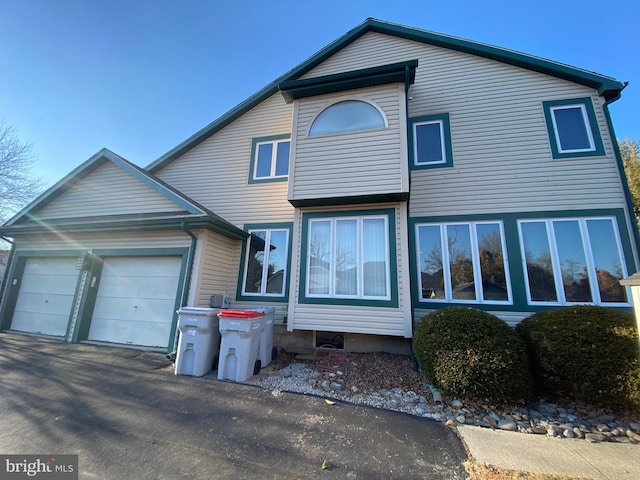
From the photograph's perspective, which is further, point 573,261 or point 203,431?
point 573,261

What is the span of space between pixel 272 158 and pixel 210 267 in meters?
3.97

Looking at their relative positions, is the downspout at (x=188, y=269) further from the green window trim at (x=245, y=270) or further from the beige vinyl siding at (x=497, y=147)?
the beige vinyl siding at (x=497, y=147)

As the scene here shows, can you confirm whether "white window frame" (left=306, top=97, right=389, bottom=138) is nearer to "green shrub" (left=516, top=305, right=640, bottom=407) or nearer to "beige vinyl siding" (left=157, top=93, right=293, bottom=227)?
"beige vinyl siding" (left=157, top=93, right=293, bottom=227)

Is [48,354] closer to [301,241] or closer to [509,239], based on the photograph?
[301,241]

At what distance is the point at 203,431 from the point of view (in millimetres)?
3283

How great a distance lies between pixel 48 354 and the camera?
20.2 ft

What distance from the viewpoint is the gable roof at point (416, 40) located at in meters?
6.45

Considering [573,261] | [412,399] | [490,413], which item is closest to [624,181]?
[573,261]

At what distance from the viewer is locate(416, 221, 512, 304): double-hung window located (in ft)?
20.3

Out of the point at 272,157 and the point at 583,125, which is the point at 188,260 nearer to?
the point at 272,157

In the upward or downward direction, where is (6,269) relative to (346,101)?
downward

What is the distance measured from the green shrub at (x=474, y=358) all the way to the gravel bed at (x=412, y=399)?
26 centimetres

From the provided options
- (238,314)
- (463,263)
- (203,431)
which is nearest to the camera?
(203,431)

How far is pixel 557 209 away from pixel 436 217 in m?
2.68
